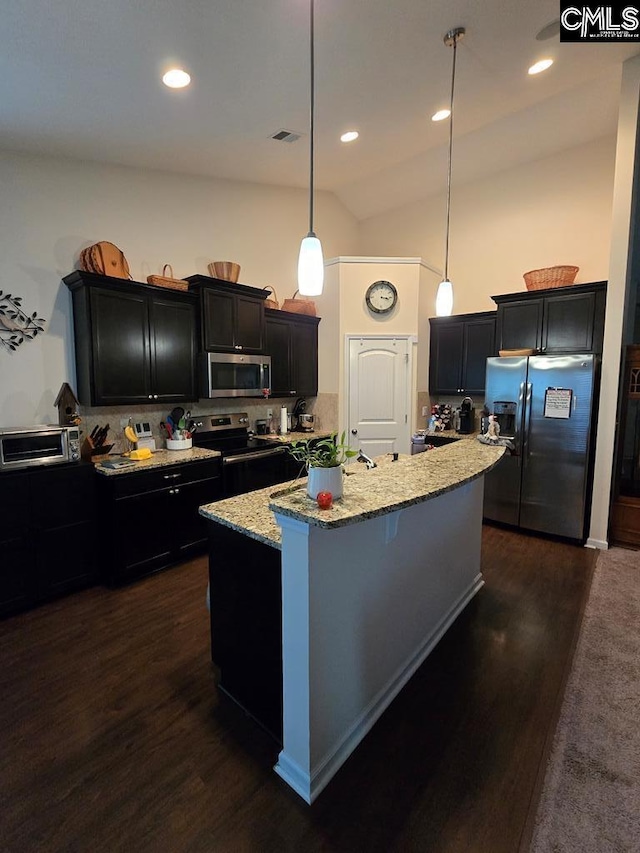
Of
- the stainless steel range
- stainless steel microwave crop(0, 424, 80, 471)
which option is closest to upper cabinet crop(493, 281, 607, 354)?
the stainless steel range

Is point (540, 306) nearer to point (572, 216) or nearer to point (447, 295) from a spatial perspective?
point (572, 216)

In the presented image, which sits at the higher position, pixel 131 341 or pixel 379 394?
pixel 131 341

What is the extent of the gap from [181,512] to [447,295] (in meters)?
2.66

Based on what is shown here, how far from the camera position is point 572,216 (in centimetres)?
438

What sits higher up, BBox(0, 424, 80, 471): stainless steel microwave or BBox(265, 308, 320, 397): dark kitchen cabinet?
BBox(265, 308, 320, 397): dark kitchen cabinet

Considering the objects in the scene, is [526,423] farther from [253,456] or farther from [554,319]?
[253,456]

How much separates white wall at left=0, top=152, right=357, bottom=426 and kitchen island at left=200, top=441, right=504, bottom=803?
7.35 feet

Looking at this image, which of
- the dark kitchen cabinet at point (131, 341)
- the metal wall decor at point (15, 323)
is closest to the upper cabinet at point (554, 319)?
the dark kitchen cabinet at point (131, 341)

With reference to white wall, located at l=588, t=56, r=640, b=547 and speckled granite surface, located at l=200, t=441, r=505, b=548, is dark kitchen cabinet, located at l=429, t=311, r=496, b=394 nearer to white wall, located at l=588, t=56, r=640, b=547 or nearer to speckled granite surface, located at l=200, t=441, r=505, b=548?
white wall, located at l=588, t=56, r=640, b=547

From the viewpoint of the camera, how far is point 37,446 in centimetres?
274

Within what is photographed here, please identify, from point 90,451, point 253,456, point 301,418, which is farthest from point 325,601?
point 301,418

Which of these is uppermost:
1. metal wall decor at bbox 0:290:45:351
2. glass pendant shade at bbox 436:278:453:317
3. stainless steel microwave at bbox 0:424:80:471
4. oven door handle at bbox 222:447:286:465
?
glass pendant shade at bbox 436:278:453:317

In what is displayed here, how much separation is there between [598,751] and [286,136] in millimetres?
4447

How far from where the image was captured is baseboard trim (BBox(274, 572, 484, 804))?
5.01 feet
